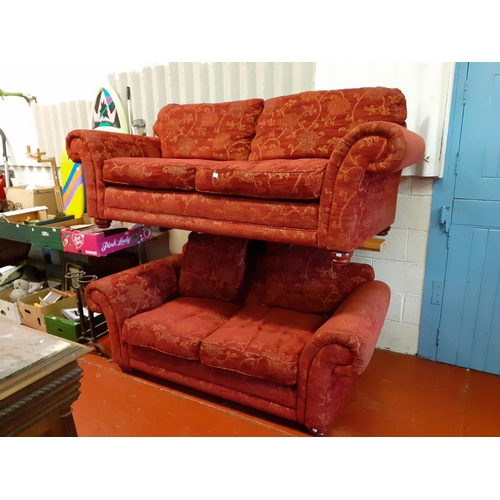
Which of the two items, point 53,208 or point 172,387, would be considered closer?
point 172,387

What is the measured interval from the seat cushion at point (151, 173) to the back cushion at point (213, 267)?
520 mm

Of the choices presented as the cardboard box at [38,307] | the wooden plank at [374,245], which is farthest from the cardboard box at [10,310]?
the wooden plank at [374,245]

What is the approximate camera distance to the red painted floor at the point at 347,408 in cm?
175

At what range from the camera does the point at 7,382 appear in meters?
0.84

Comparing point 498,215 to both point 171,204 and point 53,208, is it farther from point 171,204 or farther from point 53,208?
point 53,208

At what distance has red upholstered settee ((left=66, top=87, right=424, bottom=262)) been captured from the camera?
148 centimetres

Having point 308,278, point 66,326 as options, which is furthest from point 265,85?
point 66,326

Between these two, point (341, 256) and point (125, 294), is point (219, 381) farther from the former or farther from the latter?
point (341, 256)

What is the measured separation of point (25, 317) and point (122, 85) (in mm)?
1872

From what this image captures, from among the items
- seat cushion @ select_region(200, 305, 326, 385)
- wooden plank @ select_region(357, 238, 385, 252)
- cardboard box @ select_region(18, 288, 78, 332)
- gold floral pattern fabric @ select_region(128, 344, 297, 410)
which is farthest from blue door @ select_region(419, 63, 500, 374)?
cardboard box @ select_region(18, 288, 78, 332)

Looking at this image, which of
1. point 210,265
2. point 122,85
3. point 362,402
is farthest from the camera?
point 122,85

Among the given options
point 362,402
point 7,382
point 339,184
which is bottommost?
point 362,402

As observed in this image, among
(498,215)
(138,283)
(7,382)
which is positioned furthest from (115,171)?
(498,215)

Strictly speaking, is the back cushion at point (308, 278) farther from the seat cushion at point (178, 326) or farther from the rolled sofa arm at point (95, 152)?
the rolled sofa arm at point (95, 152)
